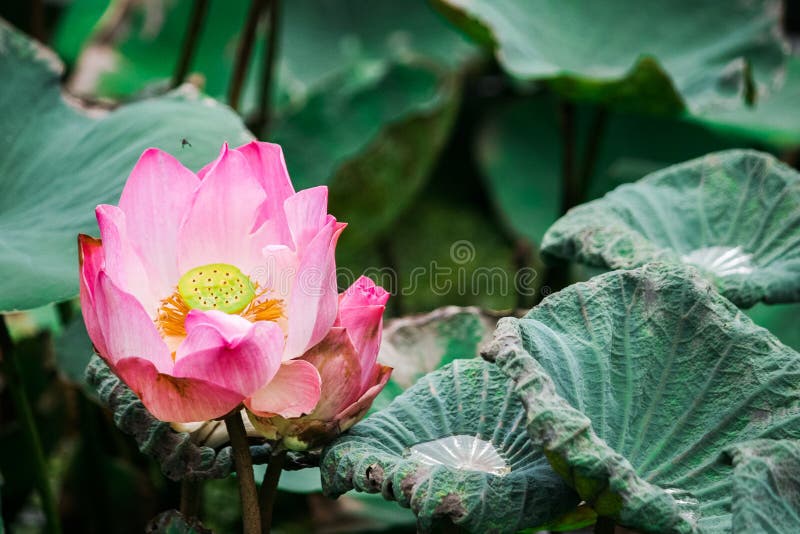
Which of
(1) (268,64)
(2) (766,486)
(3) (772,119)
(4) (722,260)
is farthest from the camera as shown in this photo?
(3) (772,119)

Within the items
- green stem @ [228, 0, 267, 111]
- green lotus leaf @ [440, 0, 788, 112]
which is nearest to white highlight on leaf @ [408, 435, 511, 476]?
green lotus leaf @ [440, 0, 788, 112]

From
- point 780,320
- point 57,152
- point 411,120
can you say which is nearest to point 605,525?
point 780,320

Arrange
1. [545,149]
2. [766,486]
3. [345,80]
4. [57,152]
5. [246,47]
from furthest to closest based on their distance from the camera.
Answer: [545,149] < [345,80] < [246,47] < [57,152] < [766,486]

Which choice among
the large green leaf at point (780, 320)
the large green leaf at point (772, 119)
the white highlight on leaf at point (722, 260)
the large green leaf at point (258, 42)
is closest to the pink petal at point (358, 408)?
the white highlight on leaf at point (722, 260)

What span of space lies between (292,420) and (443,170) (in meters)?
1.62

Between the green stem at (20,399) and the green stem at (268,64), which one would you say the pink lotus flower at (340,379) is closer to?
the green stem at (20,399)

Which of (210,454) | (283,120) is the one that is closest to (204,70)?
(283,120)

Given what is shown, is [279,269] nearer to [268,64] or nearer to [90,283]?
[90,283]

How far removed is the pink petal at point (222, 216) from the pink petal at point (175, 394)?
11 cm

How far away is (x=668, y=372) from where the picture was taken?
599 millimetres

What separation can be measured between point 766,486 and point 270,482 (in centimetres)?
32

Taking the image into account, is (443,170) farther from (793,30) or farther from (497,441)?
(497,441)

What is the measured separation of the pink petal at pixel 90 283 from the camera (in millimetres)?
530

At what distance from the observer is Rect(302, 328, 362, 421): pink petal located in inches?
21.7
